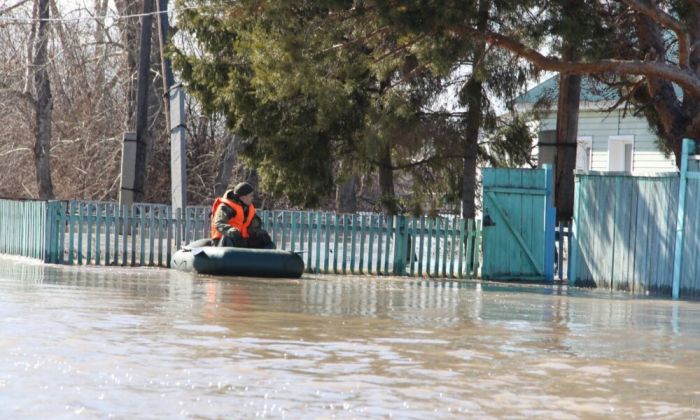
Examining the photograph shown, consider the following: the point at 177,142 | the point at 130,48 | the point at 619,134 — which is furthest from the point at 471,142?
the point at 130,48

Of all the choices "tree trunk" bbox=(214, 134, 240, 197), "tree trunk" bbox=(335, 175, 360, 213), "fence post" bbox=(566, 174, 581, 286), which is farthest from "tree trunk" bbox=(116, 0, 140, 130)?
"fence post" bbox=(566, 174, 581, 286)

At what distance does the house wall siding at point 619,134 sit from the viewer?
112 feet

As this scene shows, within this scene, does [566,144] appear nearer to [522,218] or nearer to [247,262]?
[522,218]

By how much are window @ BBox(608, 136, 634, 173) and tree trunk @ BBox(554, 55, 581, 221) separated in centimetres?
1404

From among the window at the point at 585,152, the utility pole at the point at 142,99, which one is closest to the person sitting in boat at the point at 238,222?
the utility pole at the point at 142,99

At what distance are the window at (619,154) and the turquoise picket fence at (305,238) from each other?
15.8 meters

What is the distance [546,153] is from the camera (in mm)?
22156

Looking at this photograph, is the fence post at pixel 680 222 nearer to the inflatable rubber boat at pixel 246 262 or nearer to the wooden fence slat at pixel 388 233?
the wooden fence slat at pixel 388 233

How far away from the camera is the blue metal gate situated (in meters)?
20.3

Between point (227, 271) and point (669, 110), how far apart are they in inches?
305

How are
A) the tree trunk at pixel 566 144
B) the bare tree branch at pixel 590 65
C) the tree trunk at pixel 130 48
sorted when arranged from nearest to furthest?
the bare tree branch at pixel 590 65 < the tree trunk at pixel 566 144 < the tree trunk at pixel 130 48

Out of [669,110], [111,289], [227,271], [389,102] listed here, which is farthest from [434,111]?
[111,289]

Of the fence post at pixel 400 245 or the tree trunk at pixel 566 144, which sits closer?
the fence post at pixel 400 245

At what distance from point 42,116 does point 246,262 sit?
21012 millimetres
